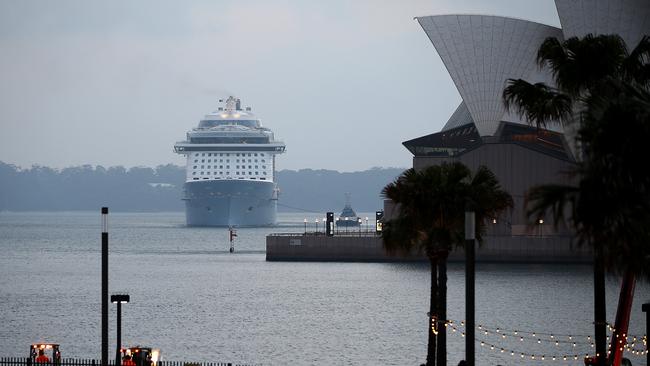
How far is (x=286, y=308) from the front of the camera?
4512 cm

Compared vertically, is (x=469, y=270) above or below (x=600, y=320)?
above

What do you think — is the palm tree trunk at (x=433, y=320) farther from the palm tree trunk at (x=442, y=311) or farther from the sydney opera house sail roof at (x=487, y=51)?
the sydney opera house sail roof at (x=487, y=51)

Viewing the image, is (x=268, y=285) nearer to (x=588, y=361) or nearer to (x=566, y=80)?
(x=588, y=361)

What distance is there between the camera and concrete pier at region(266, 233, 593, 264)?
211 feet

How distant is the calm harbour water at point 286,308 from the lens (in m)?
32.6

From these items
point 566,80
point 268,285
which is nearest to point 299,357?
point 566,80

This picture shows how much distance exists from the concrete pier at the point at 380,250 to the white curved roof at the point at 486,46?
263 inches

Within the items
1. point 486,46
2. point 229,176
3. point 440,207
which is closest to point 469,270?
point 440,207

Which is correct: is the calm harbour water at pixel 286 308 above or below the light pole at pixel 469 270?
below

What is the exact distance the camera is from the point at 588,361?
21.2m

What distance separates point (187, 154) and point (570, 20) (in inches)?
3464

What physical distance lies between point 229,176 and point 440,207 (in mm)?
119451

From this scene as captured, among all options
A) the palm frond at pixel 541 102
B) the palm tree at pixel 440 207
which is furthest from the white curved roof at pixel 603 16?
the palm frond at pixel 541 102

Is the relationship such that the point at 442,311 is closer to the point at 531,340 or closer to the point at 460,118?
the point at 531,340
